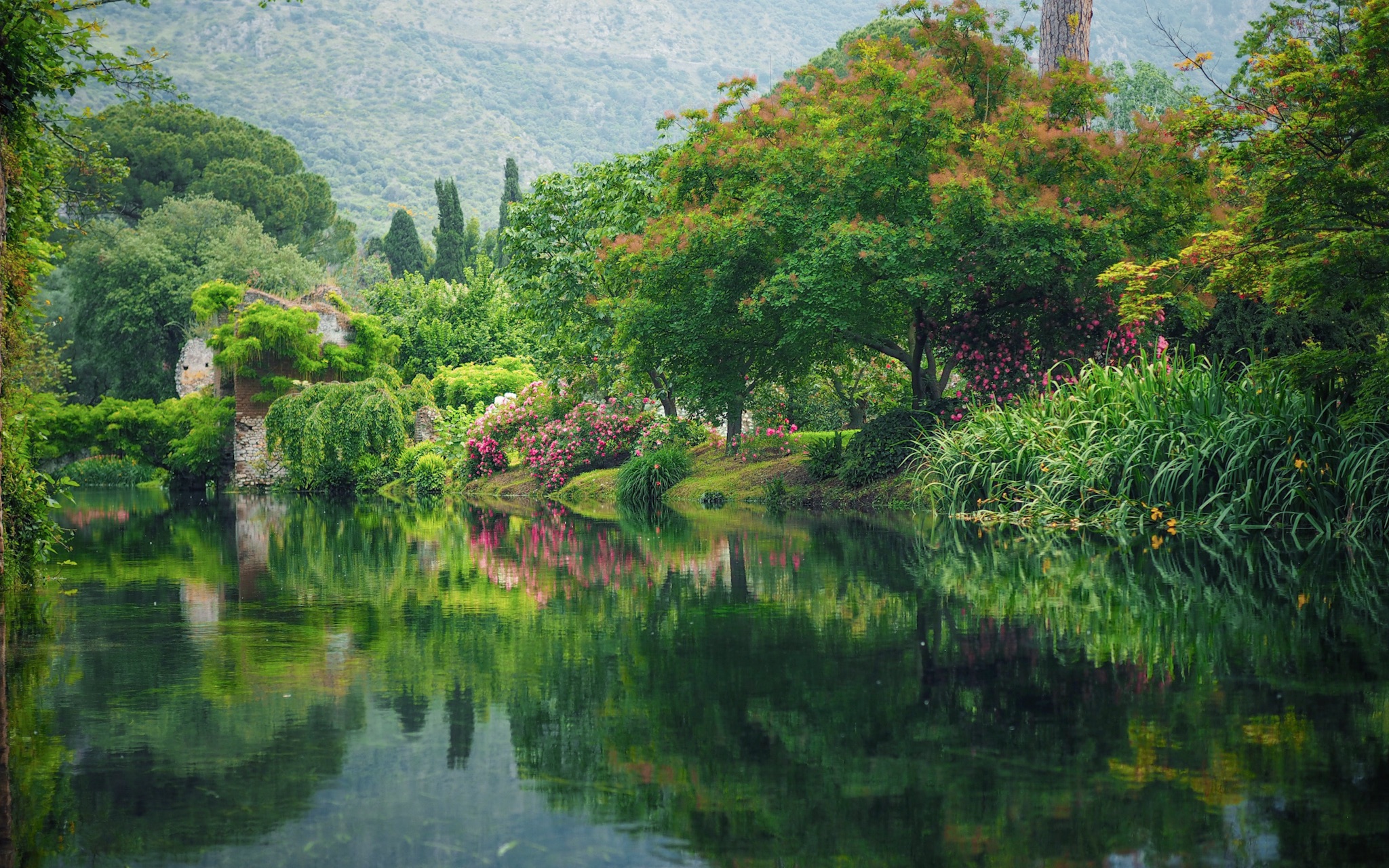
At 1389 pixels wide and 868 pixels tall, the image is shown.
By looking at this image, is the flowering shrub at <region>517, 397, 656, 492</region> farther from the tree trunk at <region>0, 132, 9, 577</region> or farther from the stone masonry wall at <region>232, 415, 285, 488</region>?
the tree trunk at <region>0, 132, 9, 577</region>

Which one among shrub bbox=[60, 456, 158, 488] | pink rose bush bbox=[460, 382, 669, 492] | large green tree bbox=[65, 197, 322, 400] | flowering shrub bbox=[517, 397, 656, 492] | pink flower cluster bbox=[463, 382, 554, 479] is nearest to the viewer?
pink rose bush bbox=[460, 382, 669, 492]

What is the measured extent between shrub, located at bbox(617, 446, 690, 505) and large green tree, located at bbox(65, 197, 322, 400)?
29.6 m

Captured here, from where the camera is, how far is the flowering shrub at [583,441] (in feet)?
93.9

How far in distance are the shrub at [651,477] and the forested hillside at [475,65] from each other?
85.3m

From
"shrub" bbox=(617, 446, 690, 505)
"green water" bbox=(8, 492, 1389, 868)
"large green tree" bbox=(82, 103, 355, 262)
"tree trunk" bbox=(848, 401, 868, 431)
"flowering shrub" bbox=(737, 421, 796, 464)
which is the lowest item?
"green water" bbox=(8, 492, 1389, 868)

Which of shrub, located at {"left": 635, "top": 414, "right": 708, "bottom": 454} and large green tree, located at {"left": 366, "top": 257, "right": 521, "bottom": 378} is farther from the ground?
large green tree, located at {"left": 366, "top": 257, "right": 521, "bottom": 378}

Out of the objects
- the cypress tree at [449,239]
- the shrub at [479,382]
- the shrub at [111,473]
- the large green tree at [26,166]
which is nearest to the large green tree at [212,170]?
the cypress tree at [449,239]

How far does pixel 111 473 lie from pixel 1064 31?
3521 centimetres

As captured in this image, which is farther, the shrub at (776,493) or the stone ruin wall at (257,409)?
the stone ruin wall at (257,409)

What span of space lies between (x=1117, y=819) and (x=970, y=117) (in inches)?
687

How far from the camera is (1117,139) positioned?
62.4 ft

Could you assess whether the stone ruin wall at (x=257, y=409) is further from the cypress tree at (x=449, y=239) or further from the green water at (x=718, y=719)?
the green water at (x=718, y=719)

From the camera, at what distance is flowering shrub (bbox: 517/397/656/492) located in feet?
93.9

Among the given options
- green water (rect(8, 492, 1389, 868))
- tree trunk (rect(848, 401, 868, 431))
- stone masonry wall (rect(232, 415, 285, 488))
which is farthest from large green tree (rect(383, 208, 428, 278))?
green water (rect(8, 492, 1389, 868))
